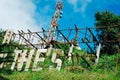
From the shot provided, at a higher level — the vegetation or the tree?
the tree

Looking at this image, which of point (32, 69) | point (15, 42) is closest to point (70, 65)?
point (32, 69)

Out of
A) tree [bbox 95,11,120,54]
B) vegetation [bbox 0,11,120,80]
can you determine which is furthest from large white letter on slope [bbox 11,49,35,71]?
tree [bbox 95,11,120,54]

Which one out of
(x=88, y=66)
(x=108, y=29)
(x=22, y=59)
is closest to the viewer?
(x=88, y=66)

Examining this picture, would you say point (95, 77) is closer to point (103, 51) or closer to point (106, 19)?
point (103, 51)

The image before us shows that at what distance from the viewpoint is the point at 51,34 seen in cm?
4009

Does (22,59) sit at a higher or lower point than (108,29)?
lower

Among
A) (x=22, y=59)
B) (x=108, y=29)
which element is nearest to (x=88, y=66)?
(x=22, y=59)

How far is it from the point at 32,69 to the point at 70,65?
3160 millimetres

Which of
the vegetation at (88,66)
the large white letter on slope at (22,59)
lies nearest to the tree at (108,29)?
the vegetation at (88,66)

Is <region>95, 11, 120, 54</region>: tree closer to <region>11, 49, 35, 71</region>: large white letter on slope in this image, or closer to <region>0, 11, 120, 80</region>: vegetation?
<region>0, 11, 120, 80</region>: vegetation

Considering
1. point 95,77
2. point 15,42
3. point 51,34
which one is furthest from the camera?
point 51,34

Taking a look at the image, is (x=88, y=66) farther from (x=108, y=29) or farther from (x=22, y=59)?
(x=108, y=29)

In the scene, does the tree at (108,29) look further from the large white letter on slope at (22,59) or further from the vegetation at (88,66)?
the large white letter on slope at (22,59)

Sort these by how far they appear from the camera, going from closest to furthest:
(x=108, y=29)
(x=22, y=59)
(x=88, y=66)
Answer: (x=88, y=66)
(x=22, y=59)
(x=108, y=29)
